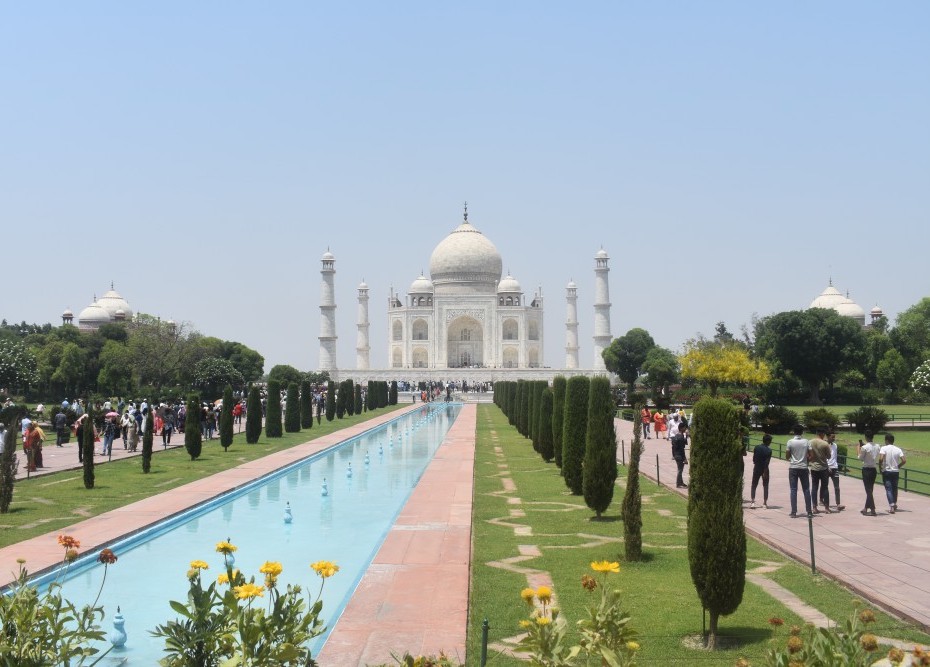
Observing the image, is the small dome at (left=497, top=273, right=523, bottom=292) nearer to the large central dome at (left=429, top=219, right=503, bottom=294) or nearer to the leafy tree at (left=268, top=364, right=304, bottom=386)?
the large central dome at (left=429, top=219, right=503, bottom=294)

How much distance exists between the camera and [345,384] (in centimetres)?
2948

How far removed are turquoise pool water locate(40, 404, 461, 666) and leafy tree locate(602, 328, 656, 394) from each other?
3496 centimetres

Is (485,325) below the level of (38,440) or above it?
above

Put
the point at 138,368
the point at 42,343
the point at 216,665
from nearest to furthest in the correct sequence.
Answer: the point at 216,665 → the point at 138,368 → the point at 42,343

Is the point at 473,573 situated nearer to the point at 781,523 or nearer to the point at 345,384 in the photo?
the point at 781,523

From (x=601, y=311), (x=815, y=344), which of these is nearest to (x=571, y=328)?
(x=601, y=311)

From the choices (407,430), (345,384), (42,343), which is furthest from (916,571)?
(42,343)

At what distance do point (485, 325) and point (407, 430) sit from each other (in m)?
33.1

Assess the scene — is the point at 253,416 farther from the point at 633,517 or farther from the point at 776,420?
the point at 633,517

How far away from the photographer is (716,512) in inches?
197

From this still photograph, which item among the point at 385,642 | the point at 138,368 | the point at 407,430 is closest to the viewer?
the point at 385,642

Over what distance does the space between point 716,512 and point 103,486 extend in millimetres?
8836

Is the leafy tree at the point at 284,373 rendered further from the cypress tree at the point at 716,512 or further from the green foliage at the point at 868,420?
the cypress tree at the point at 716,512

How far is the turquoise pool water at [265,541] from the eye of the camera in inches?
245
